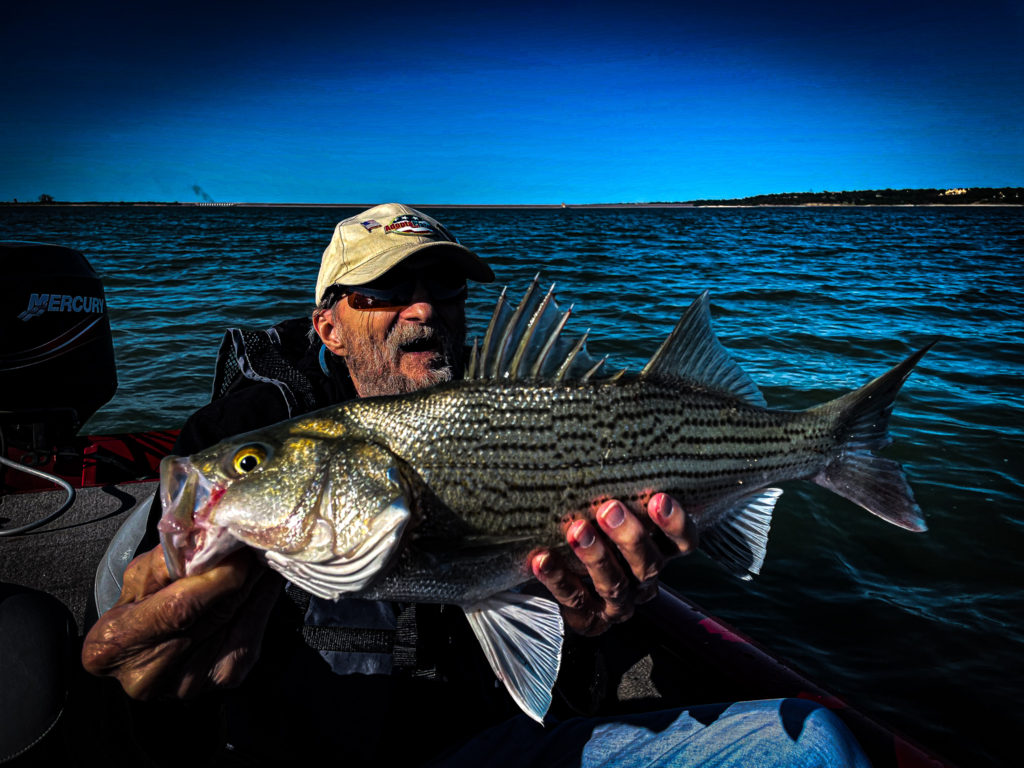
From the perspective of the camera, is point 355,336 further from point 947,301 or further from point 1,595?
point 947,301

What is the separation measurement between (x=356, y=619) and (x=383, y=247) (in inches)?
68.5

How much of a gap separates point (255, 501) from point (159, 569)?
338 millimetres

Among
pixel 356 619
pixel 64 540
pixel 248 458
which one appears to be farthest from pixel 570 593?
pixel 64 540

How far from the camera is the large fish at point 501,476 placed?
185 cm

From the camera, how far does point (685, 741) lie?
7.94 feet

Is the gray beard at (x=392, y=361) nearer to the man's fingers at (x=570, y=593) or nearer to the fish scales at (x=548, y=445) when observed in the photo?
the fish scales at (x=548, y=445)

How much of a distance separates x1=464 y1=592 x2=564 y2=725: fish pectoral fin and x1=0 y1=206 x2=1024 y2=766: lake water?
2.91m

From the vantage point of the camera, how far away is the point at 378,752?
237 centimetres

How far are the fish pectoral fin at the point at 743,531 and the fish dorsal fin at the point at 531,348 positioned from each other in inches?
32.5

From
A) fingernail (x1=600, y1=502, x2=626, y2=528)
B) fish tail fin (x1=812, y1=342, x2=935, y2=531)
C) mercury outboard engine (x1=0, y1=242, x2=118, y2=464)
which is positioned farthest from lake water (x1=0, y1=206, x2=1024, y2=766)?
mercury outboard engine (x1=0, y1=242, x2=118, y2=464)

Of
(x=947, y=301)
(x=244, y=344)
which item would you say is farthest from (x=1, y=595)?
(x=947, y=301)

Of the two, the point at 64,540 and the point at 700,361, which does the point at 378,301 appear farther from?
the point at 64,540

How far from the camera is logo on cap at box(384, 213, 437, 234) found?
3207 mm

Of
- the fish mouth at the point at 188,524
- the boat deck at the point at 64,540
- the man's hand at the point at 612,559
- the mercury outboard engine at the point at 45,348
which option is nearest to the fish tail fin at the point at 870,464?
the man's hand at the point at 612,559
